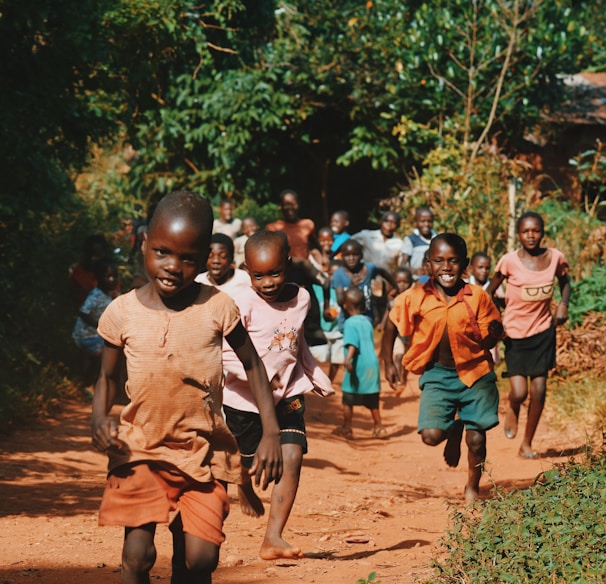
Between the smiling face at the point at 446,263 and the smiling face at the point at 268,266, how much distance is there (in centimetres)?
127

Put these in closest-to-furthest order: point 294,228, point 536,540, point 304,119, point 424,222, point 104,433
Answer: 1. point 104,433
2. point 536,540
3. point 294,228
4. point 424,222
5. point 304,119

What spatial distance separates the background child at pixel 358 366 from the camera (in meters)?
10.7

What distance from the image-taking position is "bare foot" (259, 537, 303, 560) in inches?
229

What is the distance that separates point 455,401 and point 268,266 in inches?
73.3

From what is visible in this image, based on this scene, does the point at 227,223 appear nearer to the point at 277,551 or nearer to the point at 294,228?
the point at 294,228

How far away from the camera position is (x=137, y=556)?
167 inches

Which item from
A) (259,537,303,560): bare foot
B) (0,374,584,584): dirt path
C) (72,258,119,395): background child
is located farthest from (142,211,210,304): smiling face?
(72,258,119,395): background child

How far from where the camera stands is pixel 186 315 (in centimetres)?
439

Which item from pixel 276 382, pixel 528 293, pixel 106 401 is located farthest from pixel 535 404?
pixel 106 401

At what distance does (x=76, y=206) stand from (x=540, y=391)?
278 inches

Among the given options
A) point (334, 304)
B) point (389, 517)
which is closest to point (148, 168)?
point (334, 304)

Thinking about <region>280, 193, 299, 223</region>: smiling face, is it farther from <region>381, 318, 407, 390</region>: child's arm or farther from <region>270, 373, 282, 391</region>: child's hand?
<region>270, 373, 282, 391</region>: child's hand

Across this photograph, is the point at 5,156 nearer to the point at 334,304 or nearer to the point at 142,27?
the point at 142,27

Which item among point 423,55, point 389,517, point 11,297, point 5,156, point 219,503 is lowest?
point 389,517
